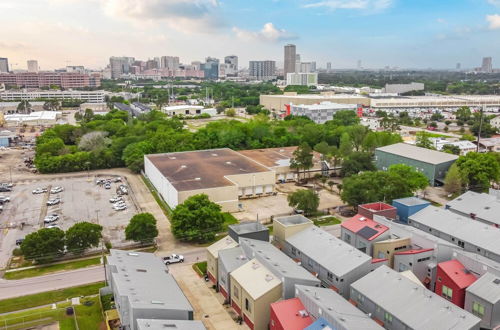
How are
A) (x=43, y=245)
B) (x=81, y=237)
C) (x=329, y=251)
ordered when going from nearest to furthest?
1. (x=329, y=251)
2. (x=43, y=245)
3. (x=81, y=237)

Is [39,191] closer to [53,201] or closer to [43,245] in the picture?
[53,201]

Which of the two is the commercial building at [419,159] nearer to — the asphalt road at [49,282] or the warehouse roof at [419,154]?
the warehouse roof at [419,154]

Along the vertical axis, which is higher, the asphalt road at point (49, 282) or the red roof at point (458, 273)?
the red roof at point (458, 273)

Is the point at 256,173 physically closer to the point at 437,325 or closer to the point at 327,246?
the point at 327,246

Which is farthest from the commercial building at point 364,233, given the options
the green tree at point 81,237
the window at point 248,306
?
the green tree at point 81,237

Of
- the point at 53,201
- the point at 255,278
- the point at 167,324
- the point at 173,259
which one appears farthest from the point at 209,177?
the point at 167,324

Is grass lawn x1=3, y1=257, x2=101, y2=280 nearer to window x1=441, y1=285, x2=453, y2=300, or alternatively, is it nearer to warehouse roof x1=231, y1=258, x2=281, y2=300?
warehouse roof x1=231, y1=258, x2=281, y2=300
